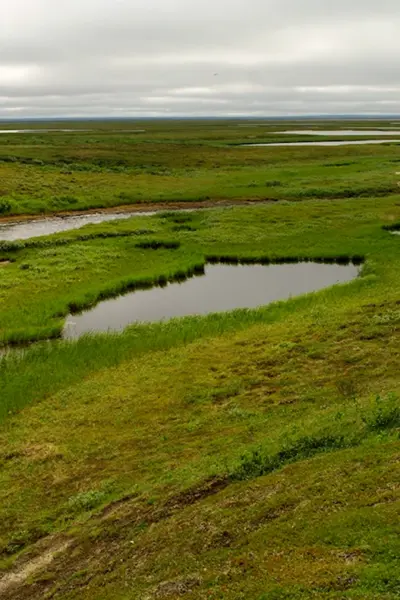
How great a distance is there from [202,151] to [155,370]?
100571 mm

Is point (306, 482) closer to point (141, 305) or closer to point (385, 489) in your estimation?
point (385, 489)

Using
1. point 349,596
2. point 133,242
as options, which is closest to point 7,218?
point 133,242

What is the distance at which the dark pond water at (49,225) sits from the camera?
54.6 meters

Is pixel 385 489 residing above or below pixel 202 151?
below

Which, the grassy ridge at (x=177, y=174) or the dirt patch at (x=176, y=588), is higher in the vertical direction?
the grassy ridge at (x=177, y=174)

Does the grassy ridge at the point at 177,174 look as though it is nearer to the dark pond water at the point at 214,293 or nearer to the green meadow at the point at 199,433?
the green meadow at the point at 199,433

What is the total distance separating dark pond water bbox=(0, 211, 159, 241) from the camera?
54625 mm

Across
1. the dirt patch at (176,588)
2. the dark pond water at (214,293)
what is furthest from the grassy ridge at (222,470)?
the dark pond water at (214,293)

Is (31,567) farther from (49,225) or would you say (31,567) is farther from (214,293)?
(49,225)

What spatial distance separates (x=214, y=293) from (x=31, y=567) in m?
25.2

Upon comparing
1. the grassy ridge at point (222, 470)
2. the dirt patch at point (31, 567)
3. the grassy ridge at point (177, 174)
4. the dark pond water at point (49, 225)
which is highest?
the grassy ridge at point (177, 174)

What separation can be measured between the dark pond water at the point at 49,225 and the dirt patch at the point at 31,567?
4242 centimetres

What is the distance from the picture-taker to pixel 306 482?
508 inches

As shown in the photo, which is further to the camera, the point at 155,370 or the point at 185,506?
the point at 155,370
